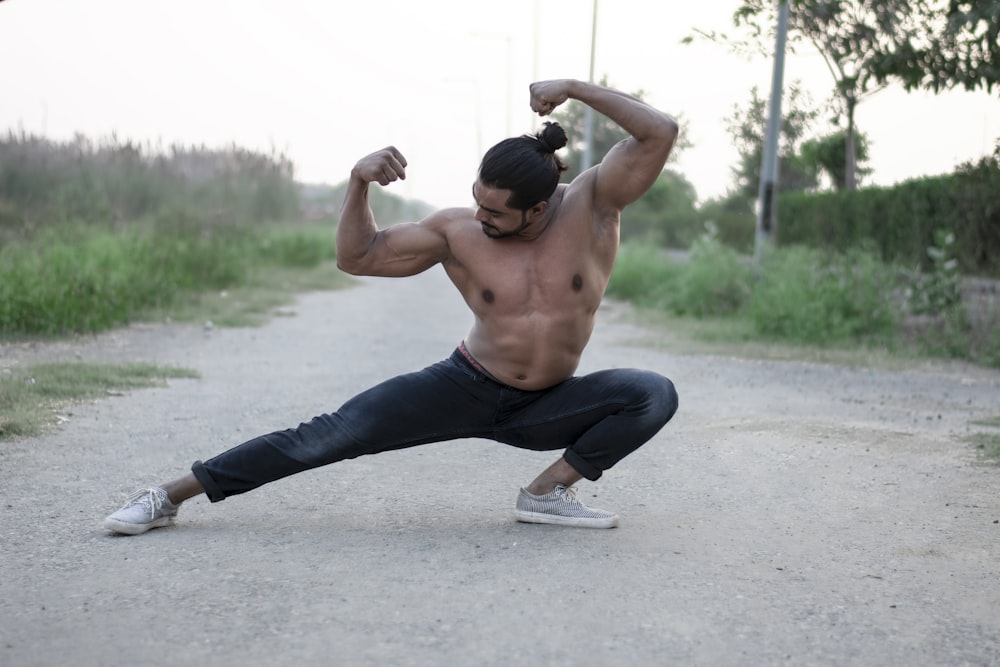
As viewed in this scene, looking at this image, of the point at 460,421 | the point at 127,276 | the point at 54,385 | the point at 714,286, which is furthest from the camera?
the point at 714,286

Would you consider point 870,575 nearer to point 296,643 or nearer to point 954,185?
point 296,643

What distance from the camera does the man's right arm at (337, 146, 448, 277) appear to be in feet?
13.5

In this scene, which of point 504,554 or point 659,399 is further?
point 659,399

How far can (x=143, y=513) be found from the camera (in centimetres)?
410

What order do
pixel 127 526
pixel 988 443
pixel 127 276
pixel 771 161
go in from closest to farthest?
pixel 127 526 → pixel 988 443 → pixel 127 276 → pixel 771 161

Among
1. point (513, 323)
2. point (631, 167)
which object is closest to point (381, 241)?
point (513, 323)

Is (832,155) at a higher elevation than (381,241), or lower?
higher

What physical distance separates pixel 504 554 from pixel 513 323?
2.61ft

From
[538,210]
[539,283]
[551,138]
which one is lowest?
[539,283]

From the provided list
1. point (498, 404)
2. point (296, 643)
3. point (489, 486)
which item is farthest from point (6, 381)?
point (296, 643)

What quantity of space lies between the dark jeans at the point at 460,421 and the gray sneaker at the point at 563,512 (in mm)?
130

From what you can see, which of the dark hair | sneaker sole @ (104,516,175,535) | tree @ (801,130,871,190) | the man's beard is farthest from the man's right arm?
tree @ (801,130,871,190)

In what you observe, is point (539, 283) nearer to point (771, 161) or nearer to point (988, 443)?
point (988, 443)

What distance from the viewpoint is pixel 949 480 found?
17.8 ft
